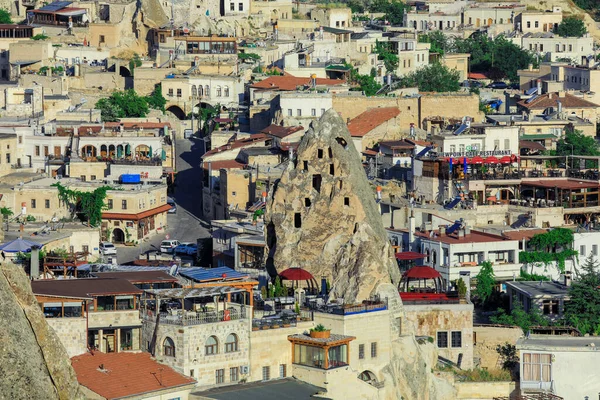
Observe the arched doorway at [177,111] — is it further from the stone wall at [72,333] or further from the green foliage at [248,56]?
the stone wall at [72,333]

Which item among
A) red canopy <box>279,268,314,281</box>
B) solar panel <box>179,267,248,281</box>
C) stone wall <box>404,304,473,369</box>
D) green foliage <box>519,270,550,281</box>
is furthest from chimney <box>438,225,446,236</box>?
solar panel <box>179,267,248,281</box>

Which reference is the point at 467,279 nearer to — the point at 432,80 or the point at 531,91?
the point at 432,80

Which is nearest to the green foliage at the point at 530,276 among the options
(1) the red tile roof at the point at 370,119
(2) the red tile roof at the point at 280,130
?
(2) the red tile roof at the point at 280,130

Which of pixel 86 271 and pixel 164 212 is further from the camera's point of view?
pixel 164 212

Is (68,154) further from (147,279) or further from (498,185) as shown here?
(147,279)

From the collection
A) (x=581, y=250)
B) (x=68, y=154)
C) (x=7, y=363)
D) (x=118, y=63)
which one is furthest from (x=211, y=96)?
(x=7, y=363)

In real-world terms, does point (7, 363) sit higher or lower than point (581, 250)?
higher

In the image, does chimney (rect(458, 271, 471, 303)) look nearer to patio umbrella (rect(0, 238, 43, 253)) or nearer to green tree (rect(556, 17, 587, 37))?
patio umbrella (rect(0, 238, 43, 253))

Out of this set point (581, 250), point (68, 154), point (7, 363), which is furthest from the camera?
point (68, 154)
